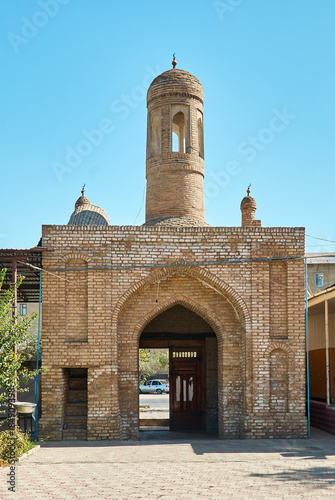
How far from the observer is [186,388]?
17109 millimetres

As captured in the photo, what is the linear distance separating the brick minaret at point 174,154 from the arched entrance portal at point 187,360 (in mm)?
3050

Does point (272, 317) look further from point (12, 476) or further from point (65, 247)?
point (12, 476)

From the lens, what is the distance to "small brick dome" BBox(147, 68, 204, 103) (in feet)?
52.7

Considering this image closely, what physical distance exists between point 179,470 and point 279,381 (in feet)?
15.0

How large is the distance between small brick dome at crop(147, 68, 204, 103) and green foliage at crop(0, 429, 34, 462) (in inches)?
388

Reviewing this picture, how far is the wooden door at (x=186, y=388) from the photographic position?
55.9 ft

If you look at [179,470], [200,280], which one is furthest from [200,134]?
[179,470]

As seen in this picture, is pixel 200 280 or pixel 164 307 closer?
pixel 200 280

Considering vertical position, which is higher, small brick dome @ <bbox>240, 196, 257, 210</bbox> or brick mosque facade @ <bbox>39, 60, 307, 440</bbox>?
small brick dome @ <bbox>240, 196, 257, 210</bbox>

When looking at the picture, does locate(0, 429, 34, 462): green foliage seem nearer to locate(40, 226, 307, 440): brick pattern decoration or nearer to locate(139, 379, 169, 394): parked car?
locate(40, 226, 307, 440): brick pattern decoration

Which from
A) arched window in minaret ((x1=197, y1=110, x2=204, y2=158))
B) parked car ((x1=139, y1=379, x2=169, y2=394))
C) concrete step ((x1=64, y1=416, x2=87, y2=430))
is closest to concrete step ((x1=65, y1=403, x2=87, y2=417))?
concrete step ((x1=64, y1=416, x2=87, y2=430))

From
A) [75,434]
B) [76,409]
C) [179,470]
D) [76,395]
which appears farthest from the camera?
[76,395]

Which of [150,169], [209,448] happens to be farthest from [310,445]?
[150,169]

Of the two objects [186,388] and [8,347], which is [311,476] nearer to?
[8,347]
